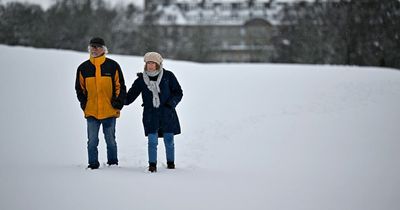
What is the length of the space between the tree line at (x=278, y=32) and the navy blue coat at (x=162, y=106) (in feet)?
124

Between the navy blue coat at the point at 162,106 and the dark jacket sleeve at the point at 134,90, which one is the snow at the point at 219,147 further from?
the dark jacket sleeve at the point at 134,90

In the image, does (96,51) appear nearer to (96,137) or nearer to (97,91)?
(97,91)

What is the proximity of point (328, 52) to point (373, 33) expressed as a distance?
16.8 feet

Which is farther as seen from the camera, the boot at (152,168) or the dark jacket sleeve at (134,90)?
the dark jacket sleeve at (134,90)

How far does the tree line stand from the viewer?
4412 centimetres

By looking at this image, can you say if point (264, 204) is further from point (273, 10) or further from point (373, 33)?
point (273, 10)

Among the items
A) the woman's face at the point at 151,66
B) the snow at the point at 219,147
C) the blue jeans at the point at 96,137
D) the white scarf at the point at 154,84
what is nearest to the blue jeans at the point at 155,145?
the snow at the point at 219,147

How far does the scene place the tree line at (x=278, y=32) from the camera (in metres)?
44.1

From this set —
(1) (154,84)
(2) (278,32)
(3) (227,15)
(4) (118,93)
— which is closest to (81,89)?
(4) (118,93)

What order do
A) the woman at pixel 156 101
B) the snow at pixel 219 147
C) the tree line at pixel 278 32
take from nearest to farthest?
the snow at pixel 219 147 → the woman at pixel 156 101 → the tree line at pixel 278 32

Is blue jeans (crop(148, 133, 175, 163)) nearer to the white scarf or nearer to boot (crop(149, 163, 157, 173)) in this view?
boot (crop(149, 163, 157, 173))

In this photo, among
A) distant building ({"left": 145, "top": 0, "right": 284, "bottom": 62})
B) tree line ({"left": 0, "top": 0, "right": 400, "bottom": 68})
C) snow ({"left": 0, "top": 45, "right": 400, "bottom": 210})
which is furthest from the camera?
distant building ({"left": 145, "top": 0, "right": 284, "bottom": 62})

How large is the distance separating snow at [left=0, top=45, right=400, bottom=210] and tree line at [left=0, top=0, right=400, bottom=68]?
26.0 meters

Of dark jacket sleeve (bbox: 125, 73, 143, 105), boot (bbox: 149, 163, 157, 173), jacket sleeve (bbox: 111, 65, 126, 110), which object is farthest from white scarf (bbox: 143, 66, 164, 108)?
boot (bbox: 149, 163, 157, 173)
